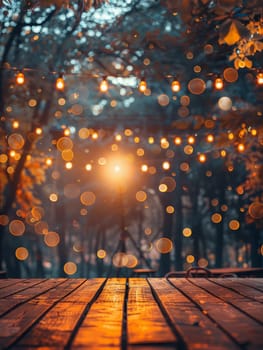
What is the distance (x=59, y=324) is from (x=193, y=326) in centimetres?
79

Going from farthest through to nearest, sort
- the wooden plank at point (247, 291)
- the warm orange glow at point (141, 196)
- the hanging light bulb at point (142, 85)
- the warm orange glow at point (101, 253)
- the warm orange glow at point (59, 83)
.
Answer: the warm orange glow at point (141, 196) → the warm orange glow at point (101, 253) → the hanging light bulb at point (142, 85) → the warm orange glow at point (59, 83) → the wooden plank at point (247, 291)

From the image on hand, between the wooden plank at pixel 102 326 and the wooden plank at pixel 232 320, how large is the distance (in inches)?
23.2

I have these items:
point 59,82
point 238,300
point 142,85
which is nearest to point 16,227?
point 59,82

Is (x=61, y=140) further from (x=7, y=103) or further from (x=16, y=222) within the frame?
(x=16, y=222)

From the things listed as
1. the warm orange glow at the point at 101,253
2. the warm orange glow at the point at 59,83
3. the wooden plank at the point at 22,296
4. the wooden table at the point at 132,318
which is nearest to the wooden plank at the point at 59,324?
the wooden table at the point at 132,318

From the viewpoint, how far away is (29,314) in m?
3.87

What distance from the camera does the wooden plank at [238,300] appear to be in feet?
12.4

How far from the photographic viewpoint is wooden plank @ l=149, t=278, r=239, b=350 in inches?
108

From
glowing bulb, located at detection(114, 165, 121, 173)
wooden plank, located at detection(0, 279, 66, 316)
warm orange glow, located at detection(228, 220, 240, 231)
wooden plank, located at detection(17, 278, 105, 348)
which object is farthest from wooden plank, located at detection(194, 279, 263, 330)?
warm orange glow, located at detection(228, 220, 240, 231)

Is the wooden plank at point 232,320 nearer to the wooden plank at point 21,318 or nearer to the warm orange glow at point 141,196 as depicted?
the wooden plank at point 21,318

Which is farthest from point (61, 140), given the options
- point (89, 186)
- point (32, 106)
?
point (89, 186)

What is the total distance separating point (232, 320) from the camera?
348 cm

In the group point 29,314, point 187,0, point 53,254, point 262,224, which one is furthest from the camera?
point 53,254

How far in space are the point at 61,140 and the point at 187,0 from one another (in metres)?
13.0
